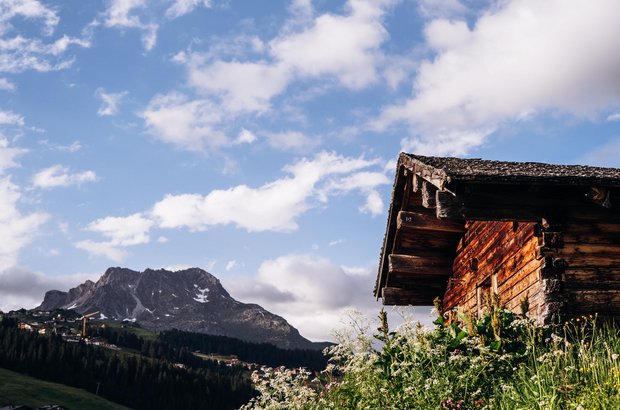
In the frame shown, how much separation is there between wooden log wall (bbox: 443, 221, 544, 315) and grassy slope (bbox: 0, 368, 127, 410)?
115m

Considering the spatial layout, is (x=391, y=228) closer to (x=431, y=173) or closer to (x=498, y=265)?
(x=498, y=265)

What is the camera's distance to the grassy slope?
117 m

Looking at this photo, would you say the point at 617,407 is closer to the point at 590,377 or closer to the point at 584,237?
the point at 590,377

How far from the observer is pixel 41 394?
123m

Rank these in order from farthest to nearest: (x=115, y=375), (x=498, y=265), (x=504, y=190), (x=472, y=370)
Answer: (x=115, y=375) < (x=498, y=265) < (x=504, y=190) < (x=472, y=370)

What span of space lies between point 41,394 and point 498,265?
127m

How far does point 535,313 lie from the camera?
1143 cm

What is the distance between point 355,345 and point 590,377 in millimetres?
3843

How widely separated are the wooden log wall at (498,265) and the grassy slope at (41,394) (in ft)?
378

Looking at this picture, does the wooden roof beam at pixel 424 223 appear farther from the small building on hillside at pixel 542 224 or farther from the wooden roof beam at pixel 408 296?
the wooden roof beam at pixel 408 296

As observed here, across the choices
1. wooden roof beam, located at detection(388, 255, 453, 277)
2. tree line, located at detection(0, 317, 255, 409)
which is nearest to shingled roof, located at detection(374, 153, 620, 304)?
wooden roof beam, located at detection(388, 255, 453, 277)

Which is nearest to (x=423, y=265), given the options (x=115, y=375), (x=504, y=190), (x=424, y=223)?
(x=424, y=223)

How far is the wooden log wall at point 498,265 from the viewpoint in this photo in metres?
11.8

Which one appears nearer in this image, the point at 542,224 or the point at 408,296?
the point at 542,224
